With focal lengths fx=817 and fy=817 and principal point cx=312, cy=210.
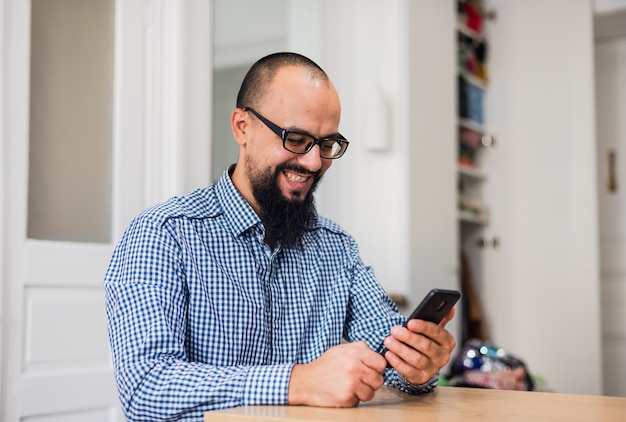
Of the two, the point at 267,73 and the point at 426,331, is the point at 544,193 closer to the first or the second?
the point at 267,73

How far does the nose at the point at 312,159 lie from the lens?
5.79 ft

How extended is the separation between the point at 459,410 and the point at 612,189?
419 cm

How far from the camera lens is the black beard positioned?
5.91 ft

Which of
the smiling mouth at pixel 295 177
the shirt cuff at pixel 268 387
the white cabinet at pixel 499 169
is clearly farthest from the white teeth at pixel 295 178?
the white cabinet at pixel 499 169

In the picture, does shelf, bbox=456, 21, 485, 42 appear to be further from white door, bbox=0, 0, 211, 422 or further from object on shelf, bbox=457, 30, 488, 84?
white door, bbox=0, 0, 211, 422

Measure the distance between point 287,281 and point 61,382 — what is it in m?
1.00

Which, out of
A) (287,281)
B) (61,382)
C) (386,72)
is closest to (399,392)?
(287,281)

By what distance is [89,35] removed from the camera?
8.63ft

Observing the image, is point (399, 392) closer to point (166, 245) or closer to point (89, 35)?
point (166, 245)

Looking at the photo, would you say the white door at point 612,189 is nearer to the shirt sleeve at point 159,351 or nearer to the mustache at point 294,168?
the mustache at point 294,168

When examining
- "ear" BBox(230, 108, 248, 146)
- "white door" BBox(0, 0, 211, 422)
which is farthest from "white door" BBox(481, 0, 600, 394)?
"ear" BBox(230, 108, 248, 146)

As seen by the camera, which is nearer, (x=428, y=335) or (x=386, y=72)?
(x=428, y=335)

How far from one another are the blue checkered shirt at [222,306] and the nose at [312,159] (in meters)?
0.15

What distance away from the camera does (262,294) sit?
1.74 meters
